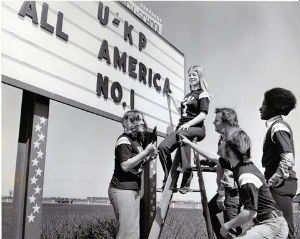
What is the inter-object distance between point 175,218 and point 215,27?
3.80 meters

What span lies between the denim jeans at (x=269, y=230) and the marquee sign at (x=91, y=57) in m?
2.36

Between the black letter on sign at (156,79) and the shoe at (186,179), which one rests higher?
the black letter on sign at (156,79)

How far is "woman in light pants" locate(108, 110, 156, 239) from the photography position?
10.1ft

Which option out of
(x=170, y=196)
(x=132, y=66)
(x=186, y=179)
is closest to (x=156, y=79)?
(x=132, y=66)

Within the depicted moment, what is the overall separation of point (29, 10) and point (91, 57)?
1041 mm

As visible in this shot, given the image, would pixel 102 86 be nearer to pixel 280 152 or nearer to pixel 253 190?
pixel 280 152

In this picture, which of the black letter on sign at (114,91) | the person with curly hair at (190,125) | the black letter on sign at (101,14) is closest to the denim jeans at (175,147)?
the person with curly hair at (190,125)

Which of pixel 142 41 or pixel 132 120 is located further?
pixel 142 41

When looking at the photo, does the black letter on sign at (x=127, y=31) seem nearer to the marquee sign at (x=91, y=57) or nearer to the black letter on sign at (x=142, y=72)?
the marquee sign at (x=91, y=57)

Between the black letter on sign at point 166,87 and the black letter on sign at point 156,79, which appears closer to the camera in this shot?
the black letter on sign at point 156,79

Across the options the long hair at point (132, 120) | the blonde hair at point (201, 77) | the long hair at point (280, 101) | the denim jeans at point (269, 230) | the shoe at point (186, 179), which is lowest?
the denim jeans at point (269, 230)

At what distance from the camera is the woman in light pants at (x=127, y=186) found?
3092 mm

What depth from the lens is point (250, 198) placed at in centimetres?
243

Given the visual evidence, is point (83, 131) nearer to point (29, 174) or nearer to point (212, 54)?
point (29, 174)
